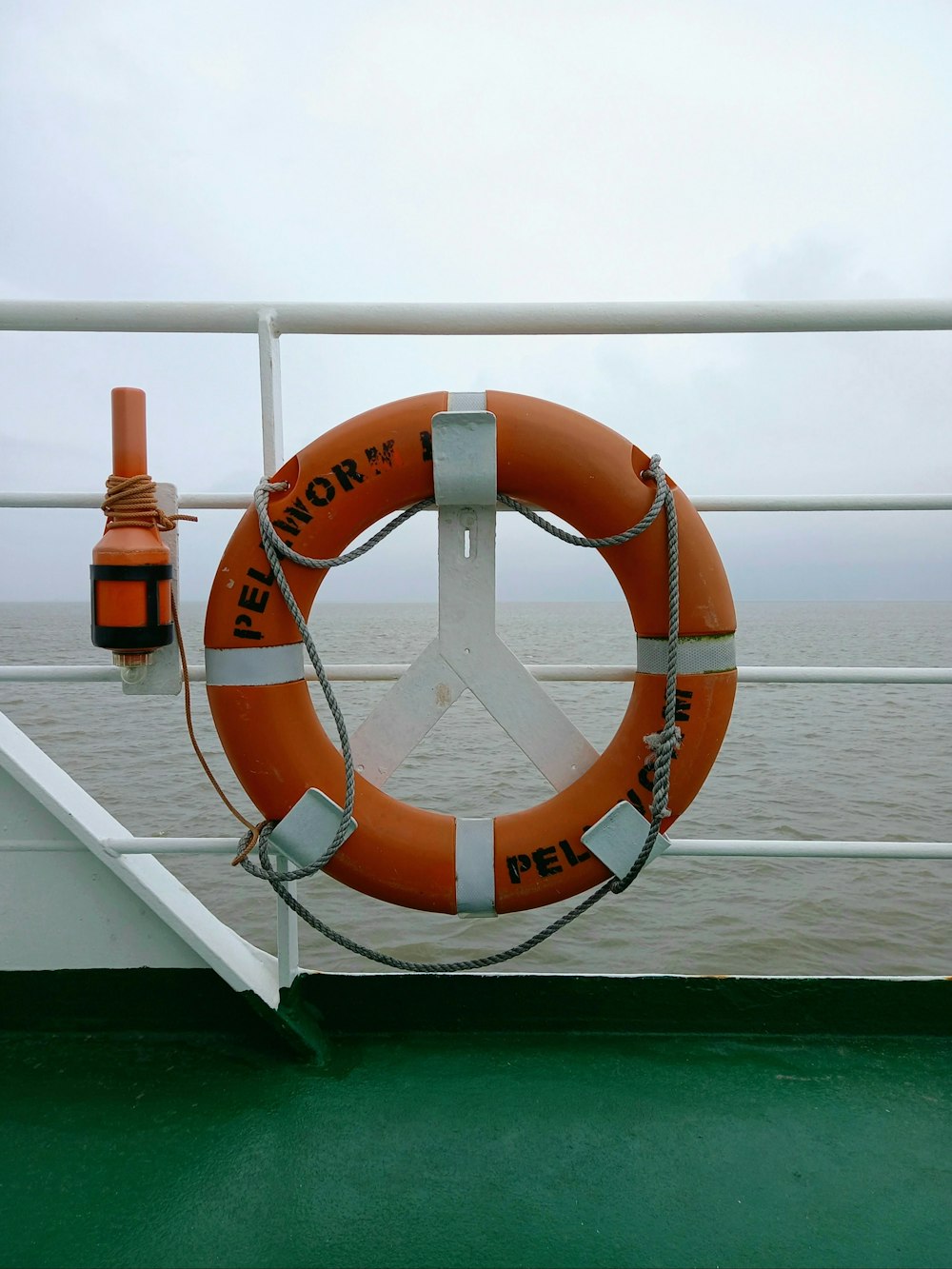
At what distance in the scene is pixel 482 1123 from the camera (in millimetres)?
1140

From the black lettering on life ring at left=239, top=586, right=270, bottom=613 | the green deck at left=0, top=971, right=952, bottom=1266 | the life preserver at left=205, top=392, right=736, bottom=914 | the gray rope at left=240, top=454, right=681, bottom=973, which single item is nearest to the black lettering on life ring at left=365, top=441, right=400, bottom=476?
the life preserver at left=205, top=392, right=736, bottom=914

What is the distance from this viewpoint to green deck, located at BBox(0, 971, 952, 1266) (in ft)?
3.12

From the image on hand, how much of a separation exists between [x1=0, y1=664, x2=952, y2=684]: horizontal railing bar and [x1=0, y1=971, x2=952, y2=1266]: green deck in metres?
0.47

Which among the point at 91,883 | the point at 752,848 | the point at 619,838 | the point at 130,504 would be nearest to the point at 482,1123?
the point at 619,838

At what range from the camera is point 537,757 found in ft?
4.25

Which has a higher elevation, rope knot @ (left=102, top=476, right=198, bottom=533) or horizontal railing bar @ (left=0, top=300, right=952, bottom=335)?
horizontal railing bar @ (left=0, top=300, right=952, bottom=335)

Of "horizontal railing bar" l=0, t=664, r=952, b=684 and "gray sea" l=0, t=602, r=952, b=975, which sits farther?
"gray sea" l=0, t=602, r=952, b=975

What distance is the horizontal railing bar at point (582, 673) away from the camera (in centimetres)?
121

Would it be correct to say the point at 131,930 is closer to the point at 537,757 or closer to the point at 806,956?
the point at 537,757

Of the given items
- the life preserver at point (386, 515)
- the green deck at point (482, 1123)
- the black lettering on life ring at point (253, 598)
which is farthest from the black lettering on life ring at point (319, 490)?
the green deck at point (482, 1123)

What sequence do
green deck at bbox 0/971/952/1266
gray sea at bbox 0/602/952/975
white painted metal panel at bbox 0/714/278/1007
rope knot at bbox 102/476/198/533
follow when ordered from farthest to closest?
1. gray sea at bbox 0/602/952/975
2. white painted metal panel at bbox 0/714/278/1007
3. rope knot at bbox 102/476/198/533
4. green deck at bbox 0/971/952/1266

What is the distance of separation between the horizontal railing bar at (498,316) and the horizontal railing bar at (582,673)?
0.48m

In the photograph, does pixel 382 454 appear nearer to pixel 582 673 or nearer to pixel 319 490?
pixel 319 490

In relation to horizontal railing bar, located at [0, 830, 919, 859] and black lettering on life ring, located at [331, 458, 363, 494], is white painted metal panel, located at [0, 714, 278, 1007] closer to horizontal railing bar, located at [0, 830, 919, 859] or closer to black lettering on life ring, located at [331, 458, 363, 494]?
horizontal railing bar, located at [0, 830, 919, 859]
